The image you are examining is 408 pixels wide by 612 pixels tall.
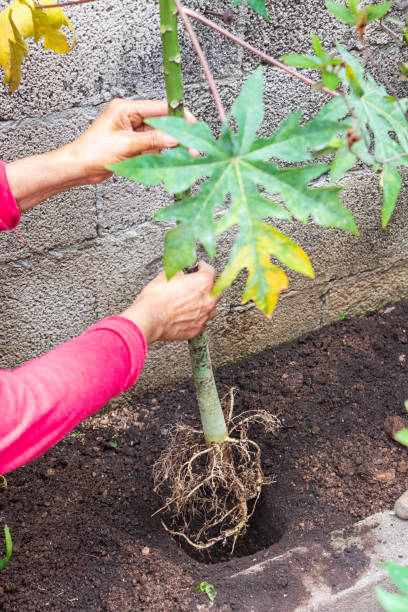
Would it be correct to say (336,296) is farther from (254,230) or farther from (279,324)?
(254,230)

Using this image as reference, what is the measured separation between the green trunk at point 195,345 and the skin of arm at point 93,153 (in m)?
0.12

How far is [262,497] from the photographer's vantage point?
5.99ft

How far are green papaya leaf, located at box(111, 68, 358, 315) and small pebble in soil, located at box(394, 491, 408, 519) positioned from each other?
34.4 inches

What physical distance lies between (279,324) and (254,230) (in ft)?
4.03

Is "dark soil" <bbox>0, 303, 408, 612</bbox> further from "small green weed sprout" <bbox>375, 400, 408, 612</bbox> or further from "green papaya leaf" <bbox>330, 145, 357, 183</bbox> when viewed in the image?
"green papaya leaf" <bbox>330, 145, 357, 183</bbox>

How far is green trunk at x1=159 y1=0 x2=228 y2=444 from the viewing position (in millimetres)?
1176

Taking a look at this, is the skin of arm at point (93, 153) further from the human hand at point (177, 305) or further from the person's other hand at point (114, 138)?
the human hand at point (177, 305)

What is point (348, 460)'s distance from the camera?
1797 millimetres

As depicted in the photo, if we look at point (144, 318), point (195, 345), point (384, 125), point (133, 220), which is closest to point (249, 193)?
point (384, 125)

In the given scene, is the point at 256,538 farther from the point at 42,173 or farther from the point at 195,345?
the point at 42,173

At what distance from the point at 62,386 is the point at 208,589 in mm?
680

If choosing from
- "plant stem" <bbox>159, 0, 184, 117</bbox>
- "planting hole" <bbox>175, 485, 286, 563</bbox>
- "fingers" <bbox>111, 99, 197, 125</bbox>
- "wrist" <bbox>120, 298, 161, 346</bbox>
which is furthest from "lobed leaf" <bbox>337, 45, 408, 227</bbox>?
"planting hole" <bbox>175, 485, 286, 563</bbox>

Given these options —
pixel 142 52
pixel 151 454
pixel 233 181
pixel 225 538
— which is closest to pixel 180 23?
pixel 142 52

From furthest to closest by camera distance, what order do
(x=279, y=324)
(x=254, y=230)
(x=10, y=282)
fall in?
(x=279, y=324) → (x=10, y=282) → (x=254, y=230)
